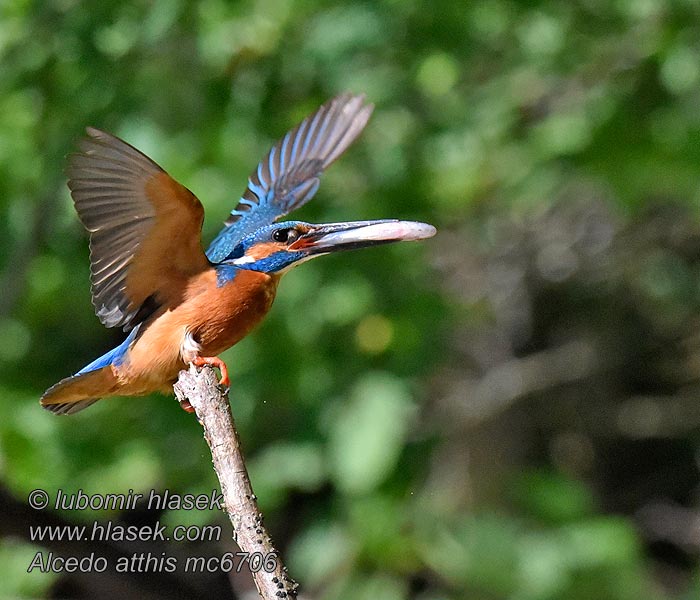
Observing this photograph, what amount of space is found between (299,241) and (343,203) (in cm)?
160

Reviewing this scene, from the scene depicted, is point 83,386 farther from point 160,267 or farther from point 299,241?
point 299,241

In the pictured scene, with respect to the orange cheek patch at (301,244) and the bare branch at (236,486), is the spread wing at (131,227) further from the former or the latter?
the bare branch at (236,486)

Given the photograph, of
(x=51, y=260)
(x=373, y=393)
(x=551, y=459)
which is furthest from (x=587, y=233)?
(x=51, y=260)

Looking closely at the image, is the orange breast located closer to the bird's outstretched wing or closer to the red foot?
the red foot

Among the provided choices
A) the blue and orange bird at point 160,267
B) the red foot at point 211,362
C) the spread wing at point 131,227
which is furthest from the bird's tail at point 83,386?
the red foot at point 211,362

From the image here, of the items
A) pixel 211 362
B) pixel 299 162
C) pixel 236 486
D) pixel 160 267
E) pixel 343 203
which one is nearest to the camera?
pixel 236 486

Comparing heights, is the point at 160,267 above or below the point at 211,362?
above

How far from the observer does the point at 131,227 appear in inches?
113

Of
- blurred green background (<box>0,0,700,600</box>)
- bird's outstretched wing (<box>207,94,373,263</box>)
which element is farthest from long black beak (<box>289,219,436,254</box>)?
blurred green background (<box>0,0,700,600</box>)

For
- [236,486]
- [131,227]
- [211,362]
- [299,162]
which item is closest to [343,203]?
[299,162]

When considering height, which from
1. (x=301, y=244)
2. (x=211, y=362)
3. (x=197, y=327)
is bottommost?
(x=211, y=362)

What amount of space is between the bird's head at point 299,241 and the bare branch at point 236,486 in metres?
0.58

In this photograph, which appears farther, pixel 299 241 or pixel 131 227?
pixel 299 241

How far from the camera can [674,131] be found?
4.64 metres
